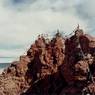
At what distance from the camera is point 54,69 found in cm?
5422

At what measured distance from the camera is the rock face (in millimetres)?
46906

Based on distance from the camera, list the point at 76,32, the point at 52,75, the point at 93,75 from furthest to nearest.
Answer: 1. the point at 52,75
2. the point at 76,32
3. the point at 93,75

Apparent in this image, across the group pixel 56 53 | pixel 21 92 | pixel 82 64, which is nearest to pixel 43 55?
pixel 56 53

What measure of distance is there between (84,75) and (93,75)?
38.9 inches

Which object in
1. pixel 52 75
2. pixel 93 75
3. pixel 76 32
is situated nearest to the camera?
pixel 93 75

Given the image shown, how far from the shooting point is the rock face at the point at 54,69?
154ft

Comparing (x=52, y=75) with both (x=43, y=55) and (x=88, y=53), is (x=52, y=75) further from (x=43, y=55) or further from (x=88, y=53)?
(x=88, y=53)

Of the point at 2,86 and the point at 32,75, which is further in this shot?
the point at 32,75

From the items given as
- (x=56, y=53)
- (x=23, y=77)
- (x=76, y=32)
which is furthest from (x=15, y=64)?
(x=76, y=32)

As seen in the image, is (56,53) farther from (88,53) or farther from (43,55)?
(88,53)

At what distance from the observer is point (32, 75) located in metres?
56.4

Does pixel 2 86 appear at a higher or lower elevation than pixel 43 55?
lower

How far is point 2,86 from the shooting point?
52625mm

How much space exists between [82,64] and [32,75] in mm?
11886
